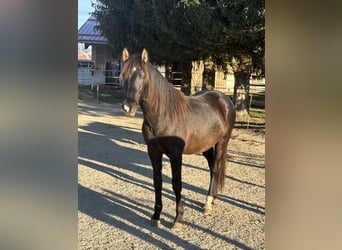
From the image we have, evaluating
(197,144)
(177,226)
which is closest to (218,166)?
(197,144)

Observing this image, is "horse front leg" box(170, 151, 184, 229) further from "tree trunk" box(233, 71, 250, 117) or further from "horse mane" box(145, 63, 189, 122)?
"tree trunk" box(233, 71, 250, 117)

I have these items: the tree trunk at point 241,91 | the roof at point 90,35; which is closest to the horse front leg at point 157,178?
the tree trunk at point 241,91

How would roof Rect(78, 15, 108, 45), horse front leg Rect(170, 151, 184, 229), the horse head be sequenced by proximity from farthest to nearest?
roof Rect(78, 15, 108, 45) → horse front leg Rect(170, 151, 184, 229) → the horse head

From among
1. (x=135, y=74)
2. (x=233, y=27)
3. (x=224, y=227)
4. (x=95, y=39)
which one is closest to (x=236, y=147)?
(x=233, y=27)

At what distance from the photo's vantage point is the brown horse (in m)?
3.16

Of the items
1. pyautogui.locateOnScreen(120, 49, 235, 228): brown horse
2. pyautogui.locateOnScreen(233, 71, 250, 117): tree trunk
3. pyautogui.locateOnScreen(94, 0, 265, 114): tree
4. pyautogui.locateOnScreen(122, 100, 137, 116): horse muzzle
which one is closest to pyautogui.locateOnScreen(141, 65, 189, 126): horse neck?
pyautogui.locateOnScreen(120, 49, 235, 228): brown horse

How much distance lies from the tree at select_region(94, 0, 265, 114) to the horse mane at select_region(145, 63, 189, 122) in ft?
13.1

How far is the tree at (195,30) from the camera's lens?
24.3 ft

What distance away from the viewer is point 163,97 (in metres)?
3.37

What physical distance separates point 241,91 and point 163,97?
7721mm

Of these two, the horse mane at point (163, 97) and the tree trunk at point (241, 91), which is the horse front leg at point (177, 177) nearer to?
the horse mane at point (163, 97)

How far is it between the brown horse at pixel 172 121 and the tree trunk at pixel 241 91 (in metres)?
6.61
